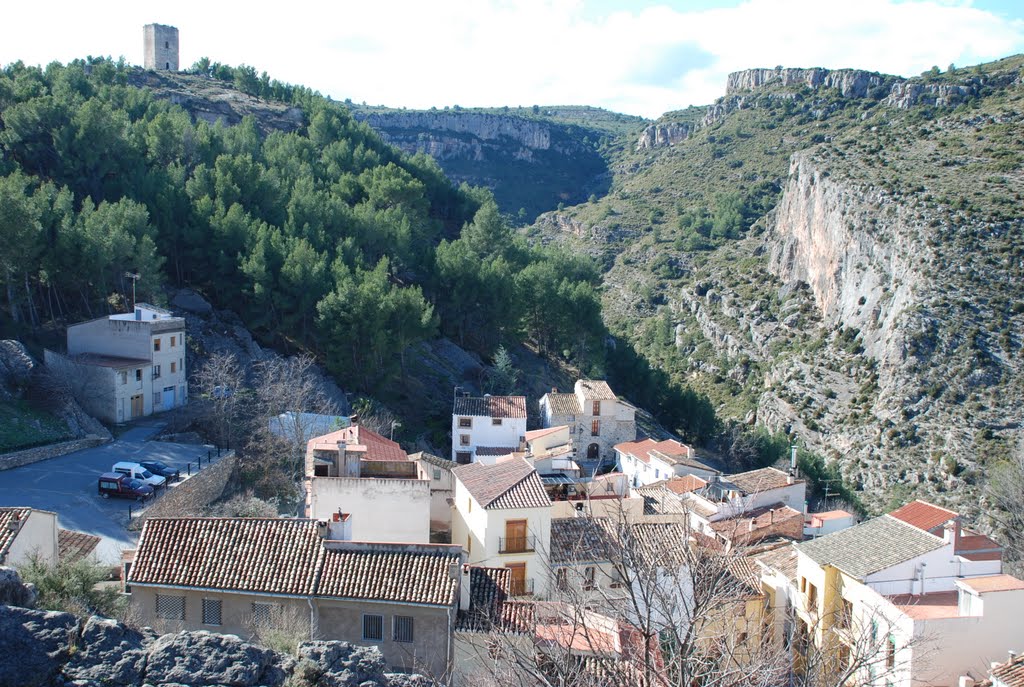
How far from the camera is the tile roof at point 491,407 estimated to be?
35.9 m

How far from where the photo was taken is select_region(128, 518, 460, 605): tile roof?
13953mm

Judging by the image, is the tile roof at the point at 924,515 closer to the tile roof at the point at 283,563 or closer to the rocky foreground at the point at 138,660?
the tile roof at the point at 283,563

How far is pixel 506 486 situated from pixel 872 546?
8.22 metres

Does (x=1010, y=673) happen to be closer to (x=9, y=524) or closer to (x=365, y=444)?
(x=365, y=444)

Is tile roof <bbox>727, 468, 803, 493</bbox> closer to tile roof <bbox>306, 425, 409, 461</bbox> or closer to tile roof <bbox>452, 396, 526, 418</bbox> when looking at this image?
tile roof <bbox>452, 396, 526, 418</bbox>

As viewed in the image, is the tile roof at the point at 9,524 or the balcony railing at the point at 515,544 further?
the balcony railing at the point at 515,544

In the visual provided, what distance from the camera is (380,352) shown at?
3788cm

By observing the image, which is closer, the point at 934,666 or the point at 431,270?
the point at 934,666

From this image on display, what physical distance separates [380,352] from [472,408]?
492 cm

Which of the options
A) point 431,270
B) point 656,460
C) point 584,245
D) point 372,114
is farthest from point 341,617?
point 372,114

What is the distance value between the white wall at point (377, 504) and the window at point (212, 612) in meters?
4.73

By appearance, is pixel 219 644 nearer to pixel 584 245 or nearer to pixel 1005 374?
pixel 1005 374

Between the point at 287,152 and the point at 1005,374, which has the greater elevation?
the point at 287,152

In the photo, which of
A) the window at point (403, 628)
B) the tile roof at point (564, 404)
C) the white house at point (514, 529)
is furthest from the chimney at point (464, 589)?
the tile roof at point (564, 404)
